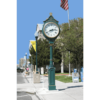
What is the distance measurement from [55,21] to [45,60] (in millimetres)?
29916

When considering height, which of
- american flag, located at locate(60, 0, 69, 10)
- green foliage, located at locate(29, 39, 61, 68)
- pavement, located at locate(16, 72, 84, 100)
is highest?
american flag, located at locate(60, 0, 69, 10)

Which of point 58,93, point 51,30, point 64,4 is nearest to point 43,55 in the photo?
point 64,4

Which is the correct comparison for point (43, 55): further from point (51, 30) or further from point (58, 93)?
point (58, 93)

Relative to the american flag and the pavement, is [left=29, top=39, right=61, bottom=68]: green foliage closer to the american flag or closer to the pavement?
the american flag

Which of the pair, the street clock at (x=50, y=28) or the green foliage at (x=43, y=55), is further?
the green foliage at (x=43, y=55)

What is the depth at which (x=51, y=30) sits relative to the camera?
40.1 ft

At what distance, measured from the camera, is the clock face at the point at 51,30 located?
477 inches

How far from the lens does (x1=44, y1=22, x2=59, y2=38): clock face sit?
1212 cm

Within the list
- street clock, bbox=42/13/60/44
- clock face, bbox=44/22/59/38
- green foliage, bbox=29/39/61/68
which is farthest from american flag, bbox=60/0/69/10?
clock face, bbox=44/22/59/38

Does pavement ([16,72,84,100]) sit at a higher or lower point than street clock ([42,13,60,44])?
lower

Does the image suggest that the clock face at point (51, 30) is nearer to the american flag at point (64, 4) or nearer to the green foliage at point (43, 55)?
the american flag at point (64, 4)

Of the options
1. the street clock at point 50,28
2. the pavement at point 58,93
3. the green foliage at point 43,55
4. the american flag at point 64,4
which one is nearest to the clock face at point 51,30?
the street clock at point 50,28

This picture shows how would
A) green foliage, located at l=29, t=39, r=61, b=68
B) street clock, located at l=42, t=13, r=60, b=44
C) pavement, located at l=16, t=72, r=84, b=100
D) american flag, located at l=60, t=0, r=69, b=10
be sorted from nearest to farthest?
pavement, located at l=16, t=72, r=84, b=100 < street clock, located at l=42, t=13, r=60, b=44 < american flag, located at l=60, t=0, r=69, b=10 < green foliage, located at l=29, t=39, r=61, b=68
